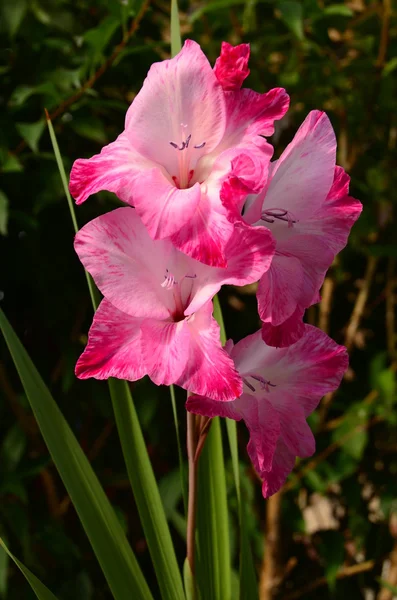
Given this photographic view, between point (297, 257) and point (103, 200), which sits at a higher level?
point (297, 257)

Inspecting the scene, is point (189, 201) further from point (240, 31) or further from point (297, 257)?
point (240, 31)

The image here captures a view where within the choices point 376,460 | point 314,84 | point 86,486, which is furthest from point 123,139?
point 376,460

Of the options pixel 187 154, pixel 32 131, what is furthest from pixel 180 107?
pixel 32 131

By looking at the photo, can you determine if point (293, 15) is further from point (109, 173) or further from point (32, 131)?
point (109, 173)

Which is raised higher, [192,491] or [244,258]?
[244,258]

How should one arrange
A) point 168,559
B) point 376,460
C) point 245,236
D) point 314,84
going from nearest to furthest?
point 245,236 → point 168,559 → point 314,84 → point 376,460

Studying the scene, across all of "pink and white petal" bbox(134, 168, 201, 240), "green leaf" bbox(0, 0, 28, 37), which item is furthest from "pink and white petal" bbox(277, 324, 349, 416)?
"green leaf" bbox(0, 0, 28, 37)
